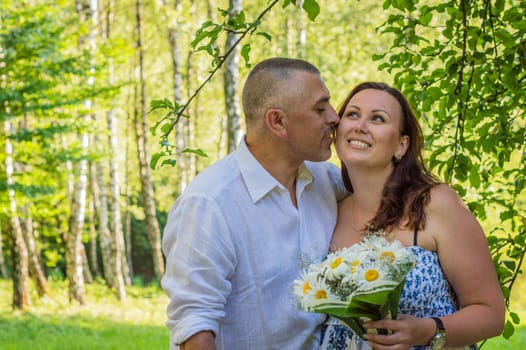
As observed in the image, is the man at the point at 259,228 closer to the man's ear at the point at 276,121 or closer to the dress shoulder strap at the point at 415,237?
the man's ear at the point at 276,121

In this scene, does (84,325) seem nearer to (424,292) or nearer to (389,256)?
(424,292)

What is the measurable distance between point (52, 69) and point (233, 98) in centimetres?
311

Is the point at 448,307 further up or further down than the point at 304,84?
further down

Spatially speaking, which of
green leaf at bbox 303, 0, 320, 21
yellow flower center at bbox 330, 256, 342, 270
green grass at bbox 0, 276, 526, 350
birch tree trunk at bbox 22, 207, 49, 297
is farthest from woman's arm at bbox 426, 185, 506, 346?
birch tree trunk at bbox 22, 207, 49, 297

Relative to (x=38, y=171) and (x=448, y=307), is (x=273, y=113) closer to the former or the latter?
(x=448, y=307)

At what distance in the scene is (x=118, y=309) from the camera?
1717 cm

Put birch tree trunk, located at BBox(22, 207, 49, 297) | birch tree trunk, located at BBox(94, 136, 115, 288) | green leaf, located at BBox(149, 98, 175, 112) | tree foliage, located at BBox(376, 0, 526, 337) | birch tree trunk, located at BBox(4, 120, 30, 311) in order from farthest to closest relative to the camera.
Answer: birch tree trunk, located at BBox(94, 136, 115, 288) < birch tree trunk, located at BBox(22, 207, 49, 297) < birch tree trunk, located at BBox(4, 120, 30, 311) < tree foliage, located at BBox(376, 0, 526, 337) < green leaf, located at BBox(149, 98, 175, 112)

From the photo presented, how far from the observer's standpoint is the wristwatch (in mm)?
3164

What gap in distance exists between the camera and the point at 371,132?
365cm

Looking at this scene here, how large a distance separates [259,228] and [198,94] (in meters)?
11.9

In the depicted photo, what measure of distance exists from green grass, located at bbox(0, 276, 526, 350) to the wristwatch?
297 inches

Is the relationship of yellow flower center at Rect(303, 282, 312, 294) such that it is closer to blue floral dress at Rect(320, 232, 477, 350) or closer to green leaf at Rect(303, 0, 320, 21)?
blue floral dress at Rect(320, 232, 477, 350)

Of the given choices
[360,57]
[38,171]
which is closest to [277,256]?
[38,171]

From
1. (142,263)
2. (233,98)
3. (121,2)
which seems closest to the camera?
(233,98)
